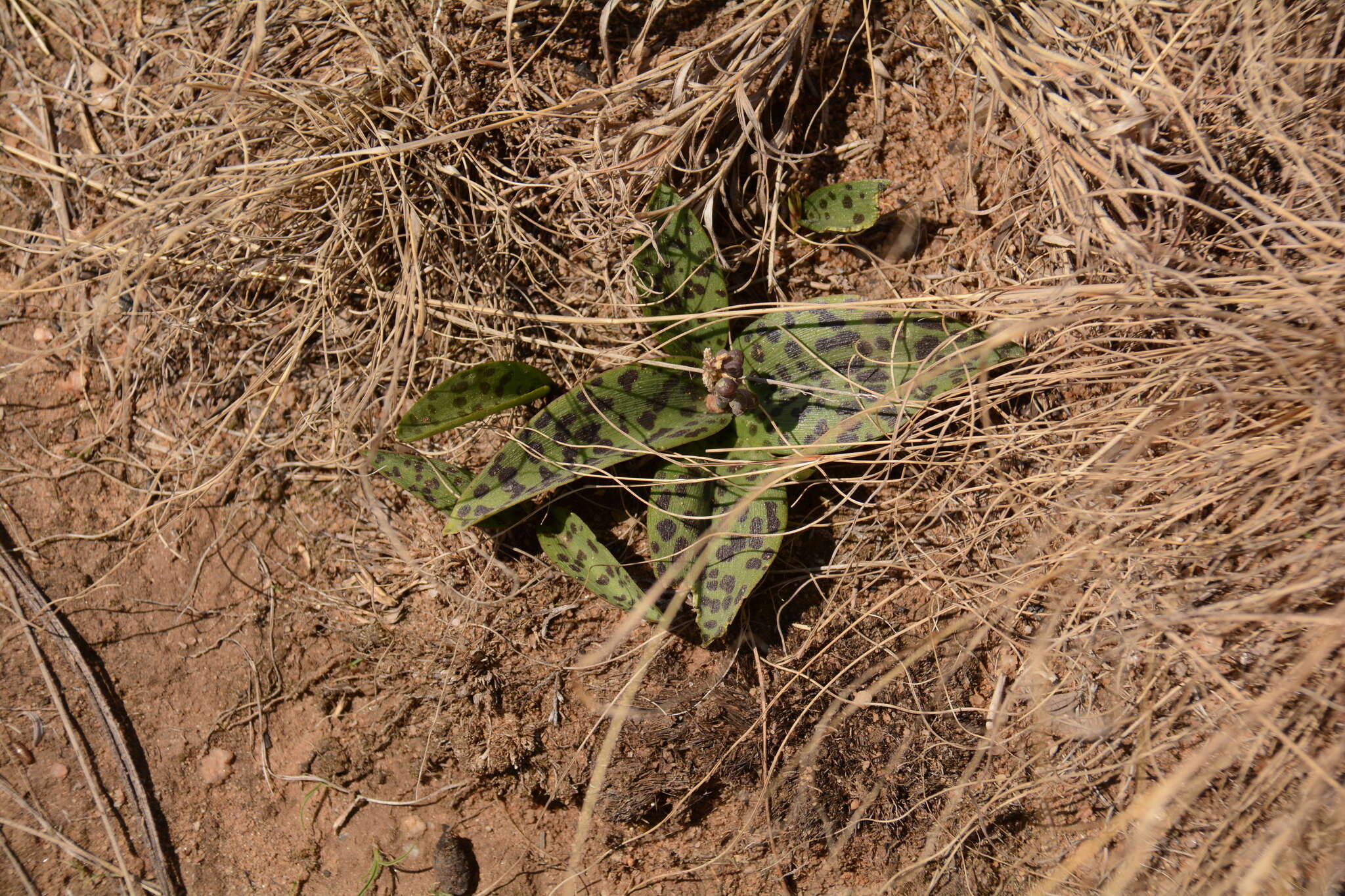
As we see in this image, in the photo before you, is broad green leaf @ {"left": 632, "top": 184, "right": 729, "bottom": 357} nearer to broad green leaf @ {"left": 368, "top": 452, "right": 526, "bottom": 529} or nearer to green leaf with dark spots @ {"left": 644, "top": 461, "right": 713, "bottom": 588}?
green leaf with dark spots @ {"left": 644, "top": 461, "right": 713, "bottom": 588}

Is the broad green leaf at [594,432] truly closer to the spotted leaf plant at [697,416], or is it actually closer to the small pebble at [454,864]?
the spotted leaf plant at [697,416]

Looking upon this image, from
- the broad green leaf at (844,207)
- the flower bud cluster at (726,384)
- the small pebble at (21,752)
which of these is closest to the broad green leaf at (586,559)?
the flower bud cluster at (726,384)

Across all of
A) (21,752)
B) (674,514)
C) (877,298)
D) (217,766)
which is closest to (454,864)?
(217,766)

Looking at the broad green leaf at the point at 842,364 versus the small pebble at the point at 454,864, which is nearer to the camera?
the broad green leaf at the point at 842,364

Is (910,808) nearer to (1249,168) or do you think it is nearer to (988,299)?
(988,299)

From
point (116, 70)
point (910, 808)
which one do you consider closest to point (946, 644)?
point (910, 808)

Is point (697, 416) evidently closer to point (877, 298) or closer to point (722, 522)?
point (722, 522)

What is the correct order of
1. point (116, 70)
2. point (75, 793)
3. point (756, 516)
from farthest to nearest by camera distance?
point (116, 70)
point (75, 793)
point (756, 516)

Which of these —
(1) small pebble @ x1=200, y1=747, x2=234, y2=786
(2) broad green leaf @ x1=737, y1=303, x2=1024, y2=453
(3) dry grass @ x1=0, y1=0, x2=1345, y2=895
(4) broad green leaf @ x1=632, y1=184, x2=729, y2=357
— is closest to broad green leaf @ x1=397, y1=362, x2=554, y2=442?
(3) dry grass @ x1=0, y1=0, x2=1345, y2=895

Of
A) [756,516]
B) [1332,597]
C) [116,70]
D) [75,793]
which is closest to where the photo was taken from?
[1332,597]
